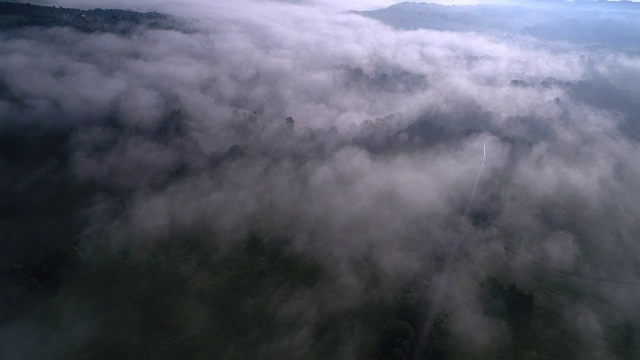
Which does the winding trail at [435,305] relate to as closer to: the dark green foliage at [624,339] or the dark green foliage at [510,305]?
the dark green foliage at [510,305]

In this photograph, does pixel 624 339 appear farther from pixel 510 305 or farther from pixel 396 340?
pixel 396 340

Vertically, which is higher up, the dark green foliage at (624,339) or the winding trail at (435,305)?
the winding trail at (435,305)

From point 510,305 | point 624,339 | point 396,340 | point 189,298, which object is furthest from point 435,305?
point 189,298

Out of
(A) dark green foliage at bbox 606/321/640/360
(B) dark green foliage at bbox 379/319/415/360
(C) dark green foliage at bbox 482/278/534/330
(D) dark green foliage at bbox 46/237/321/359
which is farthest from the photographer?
(C) dark green foliage at bbox 482/278/534/330

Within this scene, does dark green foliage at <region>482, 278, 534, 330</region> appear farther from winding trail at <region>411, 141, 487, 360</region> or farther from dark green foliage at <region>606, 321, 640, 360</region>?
dark green foliage at <region>606, 321, 640, 360</region>

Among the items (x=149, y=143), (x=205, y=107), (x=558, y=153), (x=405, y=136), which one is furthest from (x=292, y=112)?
(x=558, y=153)

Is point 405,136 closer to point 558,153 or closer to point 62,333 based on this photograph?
point 558,153

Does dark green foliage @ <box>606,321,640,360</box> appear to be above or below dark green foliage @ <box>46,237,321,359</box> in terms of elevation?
below

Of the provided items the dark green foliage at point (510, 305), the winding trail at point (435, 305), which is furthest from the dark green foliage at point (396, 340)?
the dark green foliage at point (510, 305)

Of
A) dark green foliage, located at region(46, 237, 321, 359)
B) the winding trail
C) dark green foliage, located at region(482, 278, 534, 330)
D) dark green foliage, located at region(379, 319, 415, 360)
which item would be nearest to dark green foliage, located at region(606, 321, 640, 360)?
dark green foliage, located at region(482, 278, 534, 330)

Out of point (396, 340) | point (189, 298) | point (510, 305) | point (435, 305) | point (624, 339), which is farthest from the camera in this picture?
point (510, 305)

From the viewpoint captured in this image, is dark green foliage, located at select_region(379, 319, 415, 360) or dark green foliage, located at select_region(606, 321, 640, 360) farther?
dark green foliage, located at select_region(606, 321, 640, 360)
